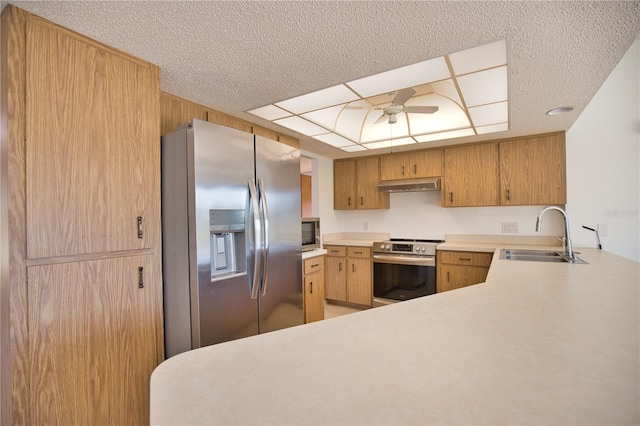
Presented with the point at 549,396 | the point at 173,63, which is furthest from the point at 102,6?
the point at 549,396

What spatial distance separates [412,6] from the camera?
1.23 m

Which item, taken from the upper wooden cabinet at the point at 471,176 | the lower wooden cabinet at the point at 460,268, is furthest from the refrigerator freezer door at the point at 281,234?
the upper wooden cabinet at the point at 471,176

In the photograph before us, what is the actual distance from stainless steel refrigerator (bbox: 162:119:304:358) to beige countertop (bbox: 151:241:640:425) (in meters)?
1.07

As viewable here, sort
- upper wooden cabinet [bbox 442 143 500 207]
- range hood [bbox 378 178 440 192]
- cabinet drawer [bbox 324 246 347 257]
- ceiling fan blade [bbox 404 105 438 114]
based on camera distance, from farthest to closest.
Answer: cabinet drawer [bbox 324 246 347 257]
range hood [bbox 378 178 440 192]
upper wooden cabinet [bbox 442 143 500 207]
ceiling fan blade [bbox 404 105 438 114]

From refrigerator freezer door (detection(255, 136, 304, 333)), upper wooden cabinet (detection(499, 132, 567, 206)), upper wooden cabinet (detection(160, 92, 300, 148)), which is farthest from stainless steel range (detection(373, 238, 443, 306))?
upper wooden cabinet (detection(160, 92, 300, 148))

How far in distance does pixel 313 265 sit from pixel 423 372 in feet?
8.32

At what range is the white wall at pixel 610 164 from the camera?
9.38 feet

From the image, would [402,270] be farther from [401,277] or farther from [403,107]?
[403,107]

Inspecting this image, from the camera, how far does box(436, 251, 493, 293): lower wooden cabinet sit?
328cm

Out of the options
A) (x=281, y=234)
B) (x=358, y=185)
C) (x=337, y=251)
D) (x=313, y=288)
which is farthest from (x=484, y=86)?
(x=337, y=251)

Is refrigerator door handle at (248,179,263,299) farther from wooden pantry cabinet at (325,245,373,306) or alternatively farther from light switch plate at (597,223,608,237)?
light switch plate at (597,223,608,237)

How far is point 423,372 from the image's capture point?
593mm

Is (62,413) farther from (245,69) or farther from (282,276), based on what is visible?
(245,69)

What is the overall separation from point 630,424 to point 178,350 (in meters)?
1.88
